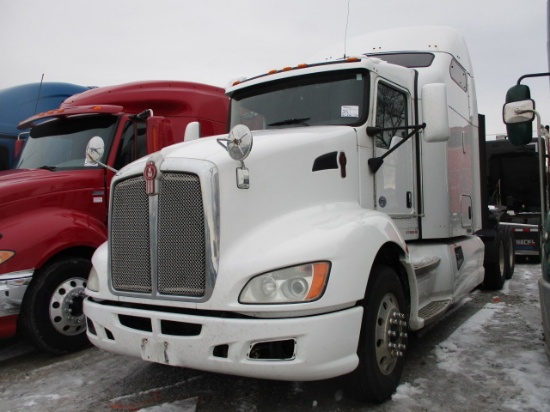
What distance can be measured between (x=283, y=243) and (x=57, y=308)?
288 centimetres

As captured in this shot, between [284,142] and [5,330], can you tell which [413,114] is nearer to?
[284,142]

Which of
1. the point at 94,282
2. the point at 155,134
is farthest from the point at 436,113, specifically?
the point at 155,134

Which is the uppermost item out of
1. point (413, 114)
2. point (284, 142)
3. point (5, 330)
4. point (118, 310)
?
point (413, 114)

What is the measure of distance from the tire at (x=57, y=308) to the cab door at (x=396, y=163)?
307cm

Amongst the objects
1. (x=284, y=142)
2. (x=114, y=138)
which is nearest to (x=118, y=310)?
(x=284, y=142)

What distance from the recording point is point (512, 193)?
11680 mm

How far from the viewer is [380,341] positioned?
11.5 feet

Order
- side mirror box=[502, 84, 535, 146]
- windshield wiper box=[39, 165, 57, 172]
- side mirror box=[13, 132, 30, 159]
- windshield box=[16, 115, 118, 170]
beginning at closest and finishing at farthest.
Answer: side mirror box=[502, 84, 535, 146] → windshield wiper box=[39, 165, 57, 172] → windshield box=[16, 115, 118, 170] → side mirror box=[13, 132, 30, 159]

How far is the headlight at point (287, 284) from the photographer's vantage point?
9.53 feet

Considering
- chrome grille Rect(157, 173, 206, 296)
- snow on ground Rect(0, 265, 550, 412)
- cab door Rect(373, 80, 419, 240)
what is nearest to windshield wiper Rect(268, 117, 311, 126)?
cab door Rect(373, 80, 419, 240)

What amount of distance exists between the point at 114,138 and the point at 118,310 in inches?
111

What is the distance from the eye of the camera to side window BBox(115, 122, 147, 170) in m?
5.66

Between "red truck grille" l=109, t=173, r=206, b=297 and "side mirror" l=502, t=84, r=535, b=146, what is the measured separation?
2533 millimetres

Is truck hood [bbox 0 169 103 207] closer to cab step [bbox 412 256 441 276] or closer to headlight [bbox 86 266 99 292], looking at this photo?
headlight [bbox 86 266 99 292]
